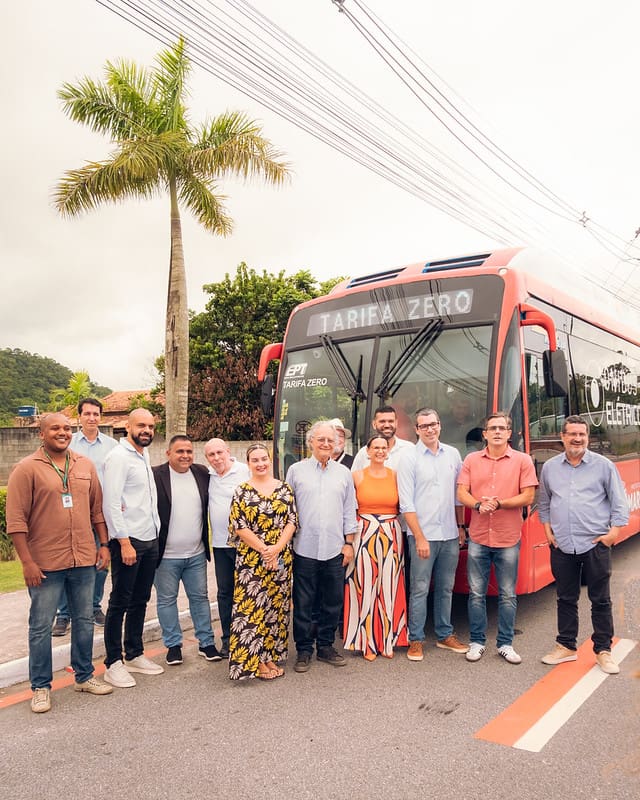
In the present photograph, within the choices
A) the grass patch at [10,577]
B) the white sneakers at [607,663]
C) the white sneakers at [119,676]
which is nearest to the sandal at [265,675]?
the white sneakers at [119,676]

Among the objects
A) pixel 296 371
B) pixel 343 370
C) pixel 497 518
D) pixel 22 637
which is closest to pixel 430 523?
pixel 497 518

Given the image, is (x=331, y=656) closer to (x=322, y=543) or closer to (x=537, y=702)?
(x=322, y=543)

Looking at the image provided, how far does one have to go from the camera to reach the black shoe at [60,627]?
584cm

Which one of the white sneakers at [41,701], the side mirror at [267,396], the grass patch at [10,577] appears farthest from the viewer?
the grass patch at [10,577]

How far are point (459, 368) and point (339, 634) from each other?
2515 millimetres

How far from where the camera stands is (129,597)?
4930mm

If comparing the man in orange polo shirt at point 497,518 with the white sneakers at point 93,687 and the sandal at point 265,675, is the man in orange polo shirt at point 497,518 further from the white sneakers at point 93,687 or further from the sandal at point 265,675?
the white sneakers at point 93,687

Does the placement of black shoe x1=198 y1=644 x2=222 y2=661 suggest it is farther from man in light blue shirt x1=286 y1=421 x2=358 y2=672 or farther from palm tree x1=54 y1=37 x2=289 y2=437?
palm tree x1=54 y1=37 x2=289 y2=437

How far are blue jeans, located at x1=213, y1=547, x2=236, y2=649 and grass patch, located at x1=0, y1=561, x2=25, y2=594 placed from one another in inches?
138

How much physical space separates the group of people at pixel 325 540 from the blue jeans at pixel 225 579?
1 centimetres

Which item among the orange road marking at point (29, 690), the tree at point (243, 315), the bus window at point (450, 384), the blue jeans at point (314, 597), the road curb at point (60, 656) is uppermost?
the tree at point (243, 315)

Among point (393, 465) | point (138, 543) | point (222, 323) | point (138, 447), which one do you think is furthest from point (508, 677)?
point (222, 323)

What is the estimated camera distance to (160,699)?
4.47 meters

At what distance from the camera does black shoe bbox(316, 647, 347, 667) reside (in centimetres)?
505
